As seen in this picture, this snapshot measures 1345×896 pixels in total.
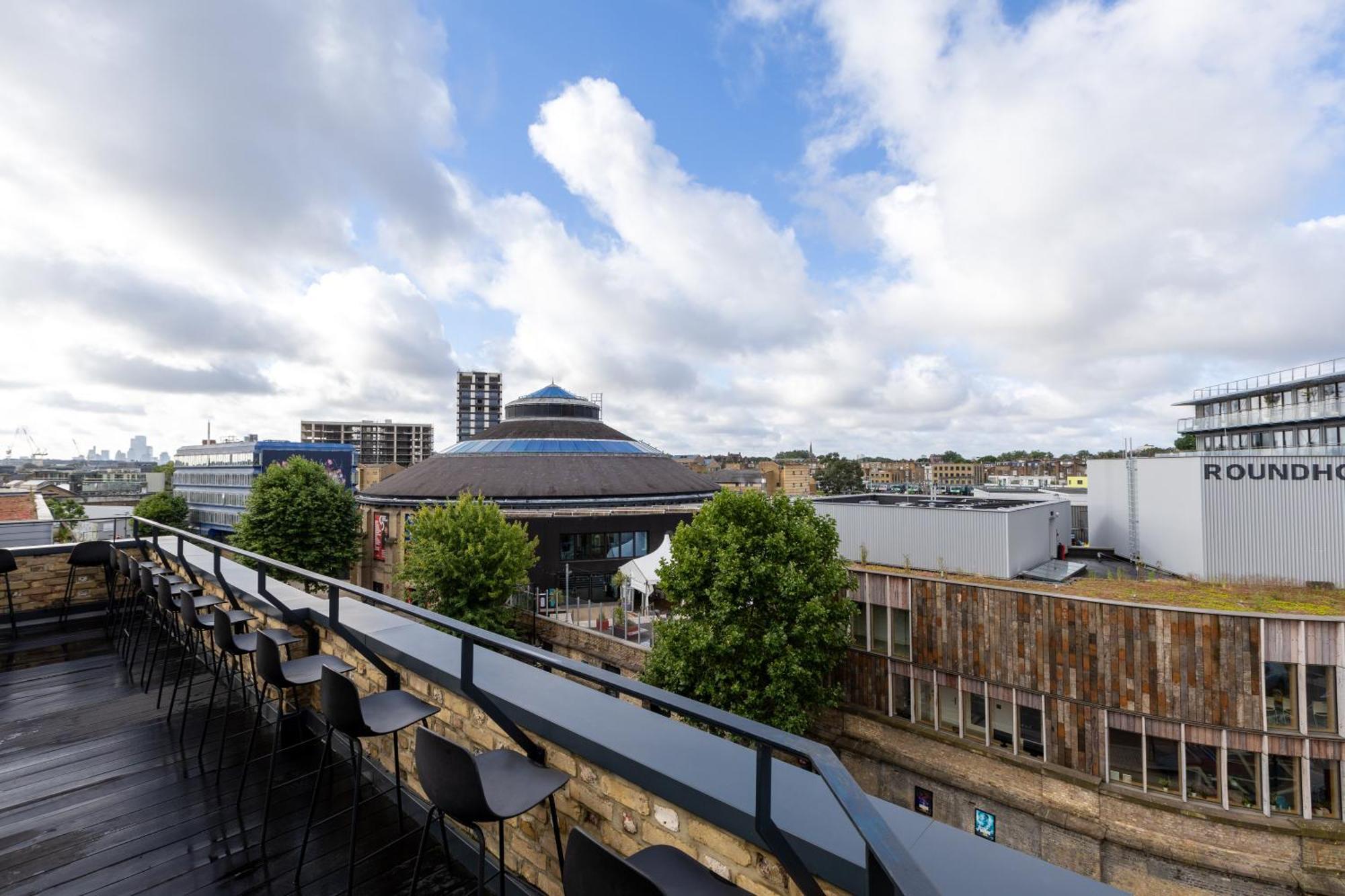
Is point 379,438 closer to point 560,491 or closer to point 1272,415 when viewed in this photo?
point 560,491

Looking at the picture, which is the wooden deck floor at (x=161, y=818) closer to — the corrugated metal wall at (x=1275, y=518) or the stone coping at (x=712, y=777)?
the stone coping at (x=712, y=777)

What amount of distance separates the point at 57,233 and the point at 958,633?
22.6m

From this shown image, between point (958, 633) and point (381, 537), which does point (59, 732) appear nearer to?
point (958, 633)

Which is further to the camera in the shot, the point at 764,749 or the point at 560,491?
the point at 560,491

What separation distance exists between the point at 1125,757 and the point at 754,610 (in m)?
8.63

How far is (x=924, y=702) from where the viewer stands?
1478 centimetres

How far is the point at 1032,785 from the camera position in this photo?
13.1 metres

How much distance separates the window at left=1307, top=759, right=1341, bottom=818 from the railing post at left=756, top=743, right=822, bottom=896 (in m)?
16.6

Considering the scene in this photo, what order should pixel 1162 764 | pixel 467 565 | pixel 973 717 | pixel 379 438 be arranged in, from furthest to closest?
pixel 379 438 < pixel 467 565 < pixel 973 717 < pixel 1162 764

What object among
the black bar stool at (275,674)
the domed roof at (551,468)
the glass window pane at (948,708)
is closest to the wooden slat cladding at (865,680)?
the glass window pane at (948,708)

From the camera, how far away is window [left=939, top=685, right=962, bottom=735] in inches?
566

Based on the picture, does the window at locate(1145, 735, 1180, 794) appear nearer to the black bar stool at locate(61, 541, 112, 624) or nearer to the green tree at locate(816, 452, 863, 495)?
the black bar stool at locate(61, 541, 112, 624)

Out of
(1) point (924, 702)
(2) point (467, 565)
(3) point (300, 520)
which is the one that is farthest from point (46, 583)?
(3) point (300, 520)

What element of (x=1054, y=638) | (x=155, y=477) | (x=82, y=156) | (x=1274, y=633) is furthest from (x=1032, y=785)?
(x=155, y=477)
